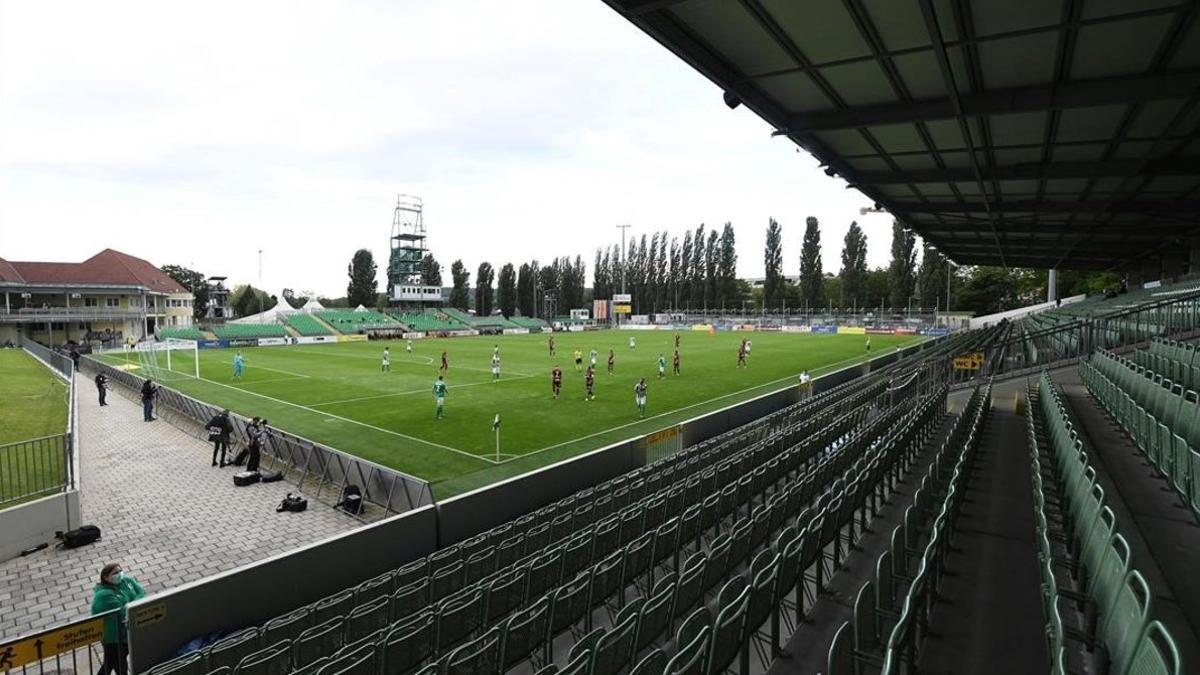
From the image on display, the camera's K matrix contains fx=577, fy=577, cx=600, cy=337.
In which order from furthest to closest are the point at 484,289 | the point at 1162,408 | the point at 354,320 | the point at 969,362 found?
the point at 484,289 → the point at 354,320 → the point at 969,362 → the point at 1162,408

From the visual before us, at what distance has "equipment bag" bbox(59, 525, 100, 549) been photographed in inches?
410

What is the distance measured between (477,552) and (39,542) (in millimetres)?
8647

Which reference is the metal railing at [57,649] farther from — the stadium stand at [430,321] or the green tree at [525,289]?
A: the green tree at [525,289]

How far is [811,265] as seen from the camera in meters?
96.1

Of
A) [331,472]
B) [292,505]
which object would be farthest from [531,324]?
[292,505]

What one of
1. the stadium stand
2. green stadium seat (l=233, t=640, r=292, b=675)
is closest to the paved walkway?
green stadium seat (l=233, t=640, r=292, b=675)

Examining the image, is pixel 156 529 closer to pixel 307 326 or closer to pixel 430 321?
pixel 307 326

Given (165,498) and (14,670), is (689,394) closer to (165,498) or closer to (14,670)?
(165,498)

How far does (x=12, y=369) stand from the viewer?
33875mm

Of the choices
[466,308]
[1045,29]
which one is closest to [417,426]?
[1045,29]

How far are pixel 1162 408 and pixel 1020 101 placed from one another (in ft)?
18.1

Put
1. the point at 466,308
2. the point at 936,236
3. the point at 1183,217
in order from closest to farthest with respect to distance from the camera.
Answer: the point at 1183,217
the point at 936,236
the point at 466,308

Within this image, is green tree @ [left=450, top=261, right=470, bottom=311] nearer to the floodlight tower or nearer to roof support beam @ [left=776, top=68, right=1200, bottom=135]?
the floodlight tower

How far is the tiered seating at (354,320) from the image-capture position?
71.1 m
